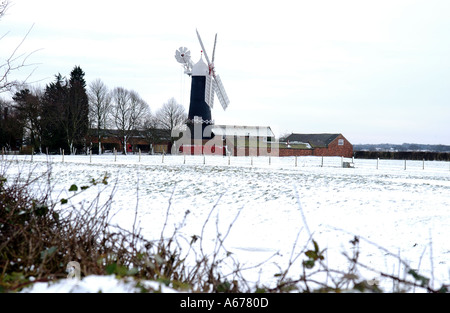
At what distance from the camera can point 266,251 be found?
26.7ft

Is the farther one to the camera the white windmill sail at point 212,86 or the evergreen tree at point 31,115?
the white windmill sail at point 212,86

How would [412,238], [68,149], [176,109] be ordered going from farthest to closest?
1. [176,109]
2. [68,149]
3. [412,238]

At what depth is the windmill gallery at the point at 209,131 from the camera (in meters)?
58.6

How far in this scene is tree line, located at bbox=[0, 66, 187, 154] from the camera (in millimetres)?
55625

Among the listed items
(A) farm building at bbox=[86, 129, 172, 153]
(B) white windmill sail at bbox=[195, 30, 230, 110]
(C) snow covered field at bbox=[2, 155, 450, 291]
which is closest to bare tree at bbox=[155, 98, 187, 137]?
(A) farm building at bbox=[86, 129, 172, 153]

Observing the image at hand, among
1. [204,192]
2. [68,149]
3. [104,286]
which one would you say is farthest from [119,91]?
[104,286]

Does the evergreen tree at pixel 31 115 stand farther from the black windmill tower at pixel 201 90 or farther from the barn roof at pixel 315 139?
the barn roof at pixel 315 139

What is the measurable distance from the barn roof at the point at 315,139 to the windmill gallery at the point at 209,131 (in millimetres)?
5639

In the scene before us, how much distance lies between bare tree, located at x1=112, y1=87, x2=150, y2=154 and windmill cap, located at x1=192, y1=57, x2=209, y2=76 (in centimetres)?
1436

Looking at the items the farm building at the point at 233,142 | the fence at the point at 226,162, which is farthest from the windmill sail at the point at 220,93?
the fence at the point at 226,162

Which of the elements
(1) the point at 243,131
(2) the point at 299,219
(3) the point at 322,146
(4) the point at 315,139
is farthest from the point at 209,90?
(2) the point at 299,219
